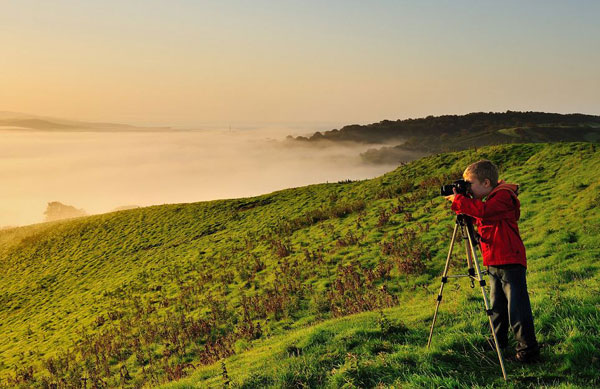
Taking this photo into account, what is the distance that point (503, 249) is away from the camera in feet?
20.7

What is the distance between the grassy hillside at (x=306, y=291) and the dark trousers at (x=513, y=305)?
1.39 ft

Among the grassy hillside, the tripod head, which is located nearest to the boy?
the tripod head

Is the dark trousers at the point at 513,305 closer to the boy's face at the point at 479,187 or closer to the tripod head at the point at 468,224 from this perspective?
the tripod head at the point at 468,224

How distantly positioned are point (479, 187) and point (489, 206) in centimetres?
53

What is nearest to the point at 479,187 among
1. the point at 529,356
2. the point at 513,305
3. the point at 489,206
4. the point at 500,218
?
the point at 489,206

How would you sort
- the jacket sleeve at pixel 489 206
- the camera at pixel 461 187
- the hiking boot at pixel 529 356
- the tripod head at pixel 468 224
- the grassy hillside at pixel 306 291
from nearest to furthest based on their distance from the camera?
1. the hiking boot at pixel 529 356
2. the jacket sleeve at pixel 489 206
3. the camera at pixel 461 187
4. the tripod head at pixel 468 224
5. the grassy hillside at pixel 306 291

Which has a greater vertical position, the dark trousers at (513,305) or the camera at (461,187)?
the camera at (461,187)

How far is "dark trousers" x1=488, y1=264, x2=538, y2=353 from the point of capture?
6.10 metres

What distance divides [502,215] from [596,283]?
4.98 m

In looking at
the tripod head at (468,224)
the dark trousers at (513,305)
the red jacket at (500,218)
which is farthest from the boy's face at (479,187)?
the dark trousers at (513,305)

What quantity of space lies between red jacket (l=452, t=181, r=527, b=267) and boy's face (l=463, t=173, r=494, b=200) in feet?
0.49

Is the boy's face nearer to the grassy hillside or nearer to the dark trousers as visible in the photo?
the dark trousers

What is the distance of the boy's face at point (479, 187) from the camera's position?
6566mm

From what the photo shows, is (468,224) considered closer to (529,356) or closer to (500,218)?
(500,218)
